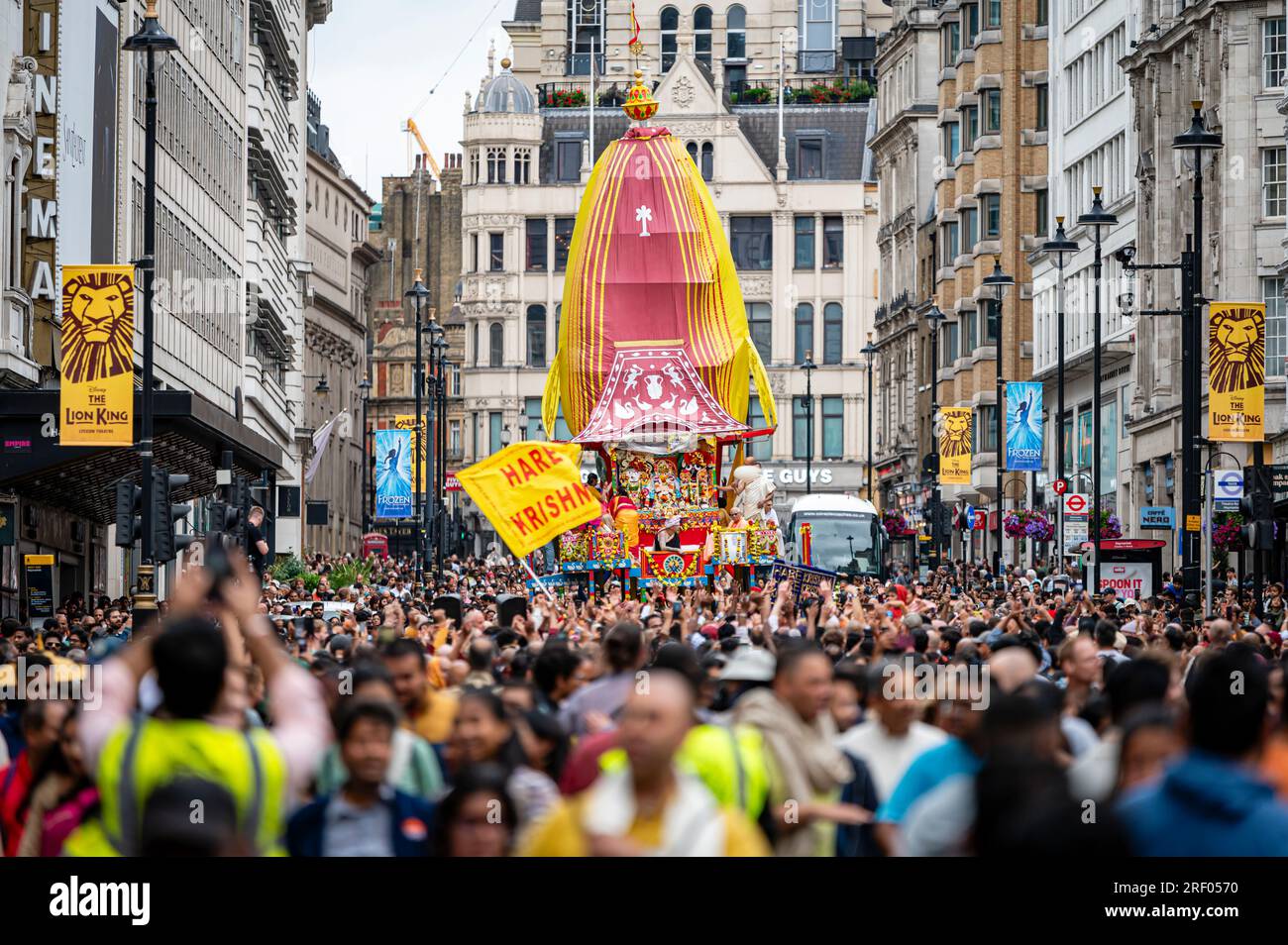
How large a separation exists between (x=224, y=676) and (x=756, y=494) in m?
29.7

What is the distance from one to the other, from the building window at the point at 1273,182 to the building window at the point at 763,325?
62.9m

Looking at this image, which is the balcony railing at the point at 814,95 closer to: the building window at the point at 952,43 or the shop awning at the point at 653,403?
the building window at the point at 952,43

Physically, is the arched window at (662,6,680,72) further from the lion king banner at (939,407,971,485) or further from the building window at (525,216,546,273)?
the lion king banner at (939,407,971,485)

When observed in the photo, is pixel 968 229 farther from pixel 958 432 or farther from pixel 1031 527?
pixel 1031 527

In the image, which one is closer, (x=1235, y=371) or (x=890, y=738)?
(x=890, y=738)

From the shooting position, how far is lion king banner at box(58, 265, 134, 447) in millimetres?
30594

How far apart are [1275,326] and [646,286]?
1763 centimetres

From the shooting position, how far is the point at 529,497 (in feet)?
89.2

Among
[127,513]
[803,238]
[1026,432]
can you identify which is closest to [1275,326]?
[1026,432]

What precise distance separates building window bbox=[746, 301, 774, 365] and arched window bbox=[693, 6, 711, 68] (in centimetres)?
1804

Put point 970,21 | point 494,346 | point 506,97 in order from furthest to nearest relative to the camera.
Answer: point 494,346 < point 506,97 < point 970,21

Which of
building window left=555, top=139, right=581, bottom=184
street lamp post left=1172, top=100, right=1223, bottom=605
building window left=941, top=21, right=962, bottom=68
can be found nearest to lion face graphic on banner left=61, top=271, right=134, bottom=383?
street lamp post left=1172, top=100, right=1223, bottom=605

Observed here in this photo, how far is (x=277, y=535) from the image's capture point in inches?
3209
